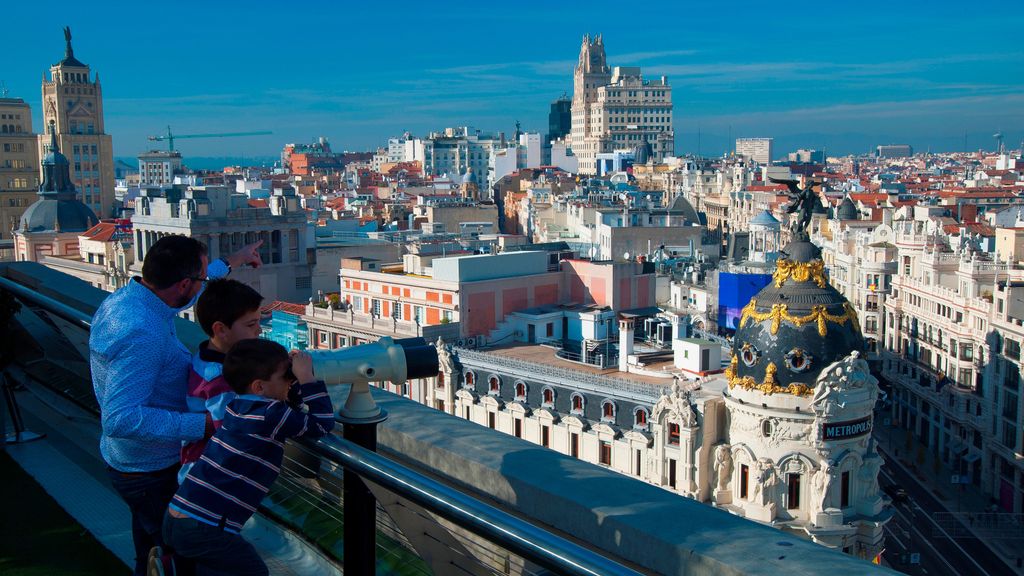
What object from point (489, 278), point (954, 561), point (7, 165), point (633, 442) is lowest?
point (954, 561)

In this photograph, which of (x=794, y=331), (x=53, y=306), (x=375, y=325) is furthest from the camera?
(x=375, y=325)

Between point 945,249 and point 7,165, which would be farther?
point 7,165

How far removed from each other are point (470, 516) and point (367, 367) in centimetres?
139

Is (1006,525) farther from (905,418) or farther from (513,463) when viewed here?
(513,463)

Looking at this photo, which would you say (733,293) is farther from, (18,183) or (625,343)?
(18,183)

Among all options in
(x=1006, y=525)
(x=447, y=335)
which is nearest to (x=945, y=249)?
(x=1006, y=525)

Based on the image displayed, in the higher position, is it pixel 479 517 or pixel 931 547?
pixel 479 517

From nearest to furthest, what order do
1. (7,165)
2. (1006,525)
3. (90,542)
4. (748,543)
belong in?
(748,543)
(90,542)
(1006,525)
(7,165)

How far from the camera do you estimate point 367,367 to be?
17.1 ft

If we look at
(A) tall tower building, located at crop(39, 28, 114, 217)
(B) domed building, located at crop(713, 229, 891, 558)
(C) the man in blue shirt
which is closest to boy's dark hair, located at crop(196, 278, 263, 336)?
(C) the man in blue shirt

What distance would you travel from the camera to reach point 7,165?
93.1 m

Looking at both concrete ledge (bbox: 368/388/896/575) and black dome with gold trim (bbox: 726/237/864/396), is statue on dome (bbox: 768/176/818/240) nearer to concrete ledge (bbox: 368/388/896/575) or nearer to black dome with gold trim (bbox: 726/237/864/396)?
black dome with gold trim (bbox: 726/237/864/396)

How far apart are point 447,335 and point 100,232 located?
3961 centimetres

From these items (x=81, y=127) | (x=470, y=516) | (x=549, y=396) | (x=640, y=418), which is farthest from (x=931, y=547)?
(x=81, y=127)
